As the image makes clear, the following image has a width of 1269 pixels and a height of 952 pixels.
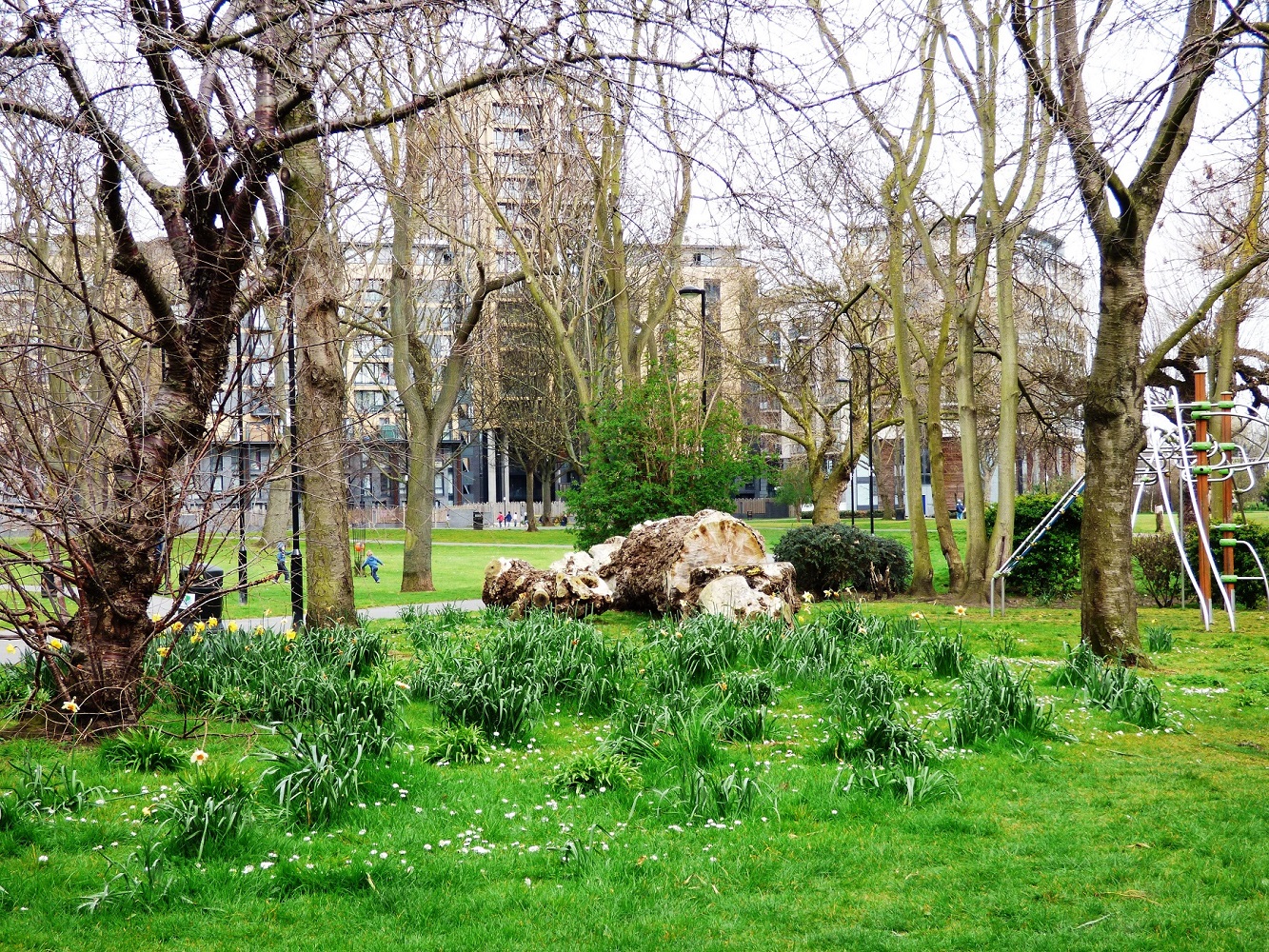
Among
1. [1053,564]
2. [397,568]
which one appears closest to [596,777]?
[1053,564]

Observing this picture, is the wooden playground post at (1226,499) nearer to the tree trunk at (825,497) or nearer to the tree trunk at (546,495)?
the tree trunk at (825,497)

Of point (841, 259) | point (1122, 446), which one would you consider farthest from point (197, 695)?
point (841, 259)

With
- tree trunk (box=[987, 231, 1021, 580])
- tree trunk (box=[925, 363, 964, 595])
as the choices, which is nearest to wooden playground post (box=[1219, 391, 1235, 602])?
tree trunk (box=[987, 231, 1021, 580])

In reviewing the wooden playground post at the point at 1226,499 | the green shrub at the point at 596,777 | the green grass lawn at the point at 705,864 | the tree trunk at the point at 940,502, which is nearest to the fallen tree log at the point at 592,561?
the tree trunk at the point at 940,502

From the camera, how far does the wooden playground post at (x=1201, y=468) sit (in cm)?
1216

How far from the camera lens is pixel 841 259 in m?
24.1

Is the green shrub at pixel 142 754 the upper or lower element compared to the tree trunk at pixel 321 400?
lower

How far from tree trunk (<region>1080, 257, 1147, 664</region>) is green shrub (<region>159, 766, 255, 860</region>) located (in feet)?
22.4

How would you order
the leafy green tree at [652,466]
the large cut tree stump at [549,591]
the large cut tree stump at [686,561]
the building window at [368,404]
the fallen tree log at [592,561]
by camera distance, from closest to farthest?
the building window at [368,404] < the large cut tree stump at [686,561] < the large cut tree stump at [549,591] < the fallen tree log at [592,561] < the leafy green tree at [652,466]

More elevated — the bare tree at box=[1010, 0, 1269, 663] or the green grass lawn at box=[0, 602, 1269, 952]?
the bare tree at box=[1010, 0, 1269, 663]

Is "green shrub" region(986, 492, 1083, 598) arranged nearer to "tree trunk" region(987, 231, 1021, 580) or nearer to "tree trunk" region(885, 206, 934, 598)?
A: "tree trunk" region(987, 231, 1021, 580)

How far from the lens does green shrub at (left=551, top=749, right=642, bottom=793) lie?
519 centimetres

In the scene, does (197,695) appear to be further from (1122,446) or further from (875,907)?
(1122,446)

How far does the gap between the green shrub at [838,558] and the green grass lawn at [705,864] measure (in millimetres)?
10348
